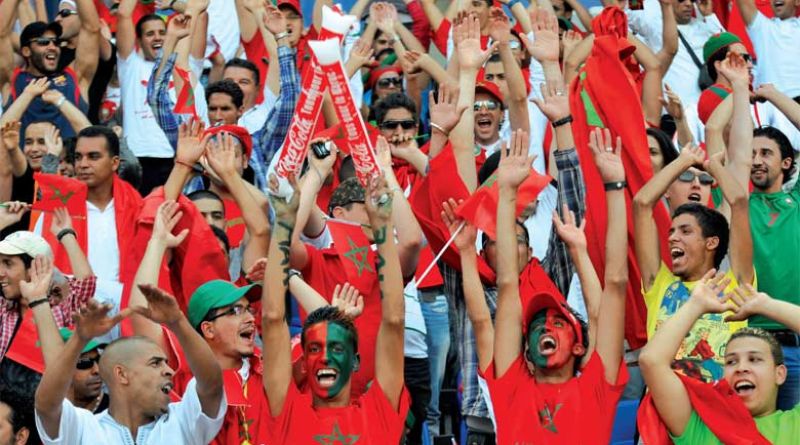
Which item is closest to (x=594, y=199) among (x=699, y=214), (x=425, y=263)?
(x=699, y=214)

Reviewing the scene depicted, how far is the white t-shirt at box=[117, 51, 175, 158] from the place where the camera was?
1131cm

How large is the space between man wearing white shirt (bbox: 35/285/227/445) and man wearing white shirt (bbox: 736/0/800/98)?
20.2 ft

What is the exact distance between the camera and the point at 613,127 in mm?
8609

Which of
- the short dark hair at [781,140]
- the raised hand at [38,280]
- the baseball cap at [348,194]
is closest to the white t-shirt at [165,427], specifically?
the raised hand at [38,280]

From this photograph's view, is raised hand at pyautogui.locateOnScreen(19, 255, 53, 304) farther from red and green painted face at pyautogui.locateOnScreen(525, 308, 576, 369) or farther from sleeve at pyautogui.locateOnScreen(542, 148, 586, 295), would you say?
sleeve at pyautogui.locateOnScreen(542, 148, 586, 295)

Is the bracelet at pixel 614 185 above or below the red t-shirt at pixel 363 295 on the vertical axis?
above

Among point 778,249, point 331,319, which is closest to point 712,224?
point 778,249

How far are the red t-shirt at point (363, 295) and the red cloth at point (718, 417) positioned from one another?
1.42m

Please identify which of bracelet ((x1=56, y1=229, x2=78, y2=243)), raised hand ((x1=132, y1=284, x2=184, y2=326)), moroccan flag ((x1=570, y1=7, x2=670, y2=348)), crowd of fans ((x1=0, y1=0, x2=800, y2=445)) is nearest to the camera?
raised hand ((x1=132, y1=284, x2=184, y2=326))

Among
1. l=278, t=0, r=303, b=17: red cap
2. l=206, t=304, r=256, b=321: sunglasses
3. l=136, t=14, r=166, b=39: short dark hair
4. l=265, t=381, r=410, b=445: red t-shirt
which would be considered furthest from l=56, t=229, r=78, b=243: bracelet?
l=278, t=0, r=303, b=17: red cap

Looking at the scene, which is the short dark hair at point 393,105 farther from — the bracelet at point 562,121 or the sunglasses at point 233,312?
the sunglasses at point 233,312

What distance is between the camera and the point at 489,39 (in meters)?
11.8

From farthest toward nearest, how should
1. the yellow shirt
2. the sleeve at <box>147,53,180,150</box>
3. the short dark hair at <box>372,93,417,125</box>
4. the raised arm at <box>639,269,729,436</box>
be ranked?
the sleeve at <box>147,53,180,150</box> → the short dark hair at <box>372,93,417,125</box> → the yellow shirt → the raised arm at <box>639,269,729,436</box>

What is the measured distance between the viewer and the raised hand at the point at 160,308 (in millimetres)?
6332
